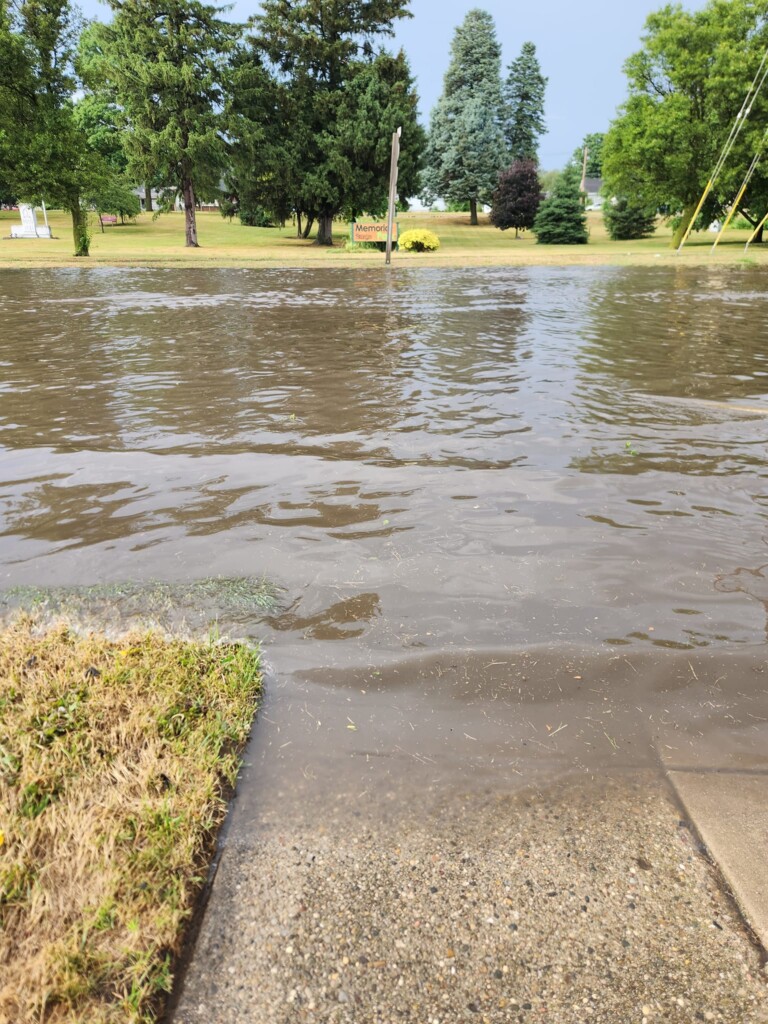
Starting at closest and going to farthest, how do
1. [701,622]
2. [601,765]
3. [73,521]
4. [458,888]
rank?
[458,888], [601,765], [701,622], [73,521]

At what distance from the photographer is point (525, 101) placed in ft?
224

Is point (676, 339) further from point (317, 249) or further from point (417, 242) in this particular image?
point (317, 249)

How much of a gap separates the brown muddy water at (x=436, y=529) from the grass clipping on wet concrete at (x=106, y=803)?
0.29 metres

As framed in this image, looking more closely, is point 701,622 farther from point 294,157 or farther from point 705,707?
point 294,157

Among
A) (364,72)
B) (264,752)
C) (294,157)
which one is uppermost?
(364,72)

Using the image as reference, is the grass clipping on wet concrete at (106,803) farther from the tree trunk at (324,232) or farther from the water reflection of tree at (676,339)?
the tree trunk at (324,232)

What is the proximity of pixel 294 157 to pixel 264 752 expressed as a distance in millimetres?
44918

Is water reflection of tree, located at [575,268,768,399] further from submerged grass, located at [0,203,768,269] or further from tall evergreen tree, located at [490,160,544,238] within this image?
tall evergreen tree, located at [490,160,544,238]

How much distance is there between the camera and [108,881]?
1907 millimetres

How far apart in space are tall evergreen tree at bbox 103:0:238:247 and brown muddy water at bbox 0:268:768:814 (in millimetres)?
32681

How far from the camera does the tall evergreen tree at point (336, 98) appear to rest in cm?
4056

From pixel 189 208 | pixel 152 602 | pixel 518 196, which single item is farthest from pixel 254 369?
pixel 518 196

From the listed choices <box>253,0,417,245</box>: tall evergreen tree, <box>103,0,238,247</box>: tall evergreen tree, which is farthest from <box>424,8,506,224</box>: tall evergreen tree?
<box>103,0,238,247</box>: tall evergreen tree

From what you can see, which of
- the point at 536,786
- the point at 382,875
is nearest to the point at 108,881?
the point at 382,875
